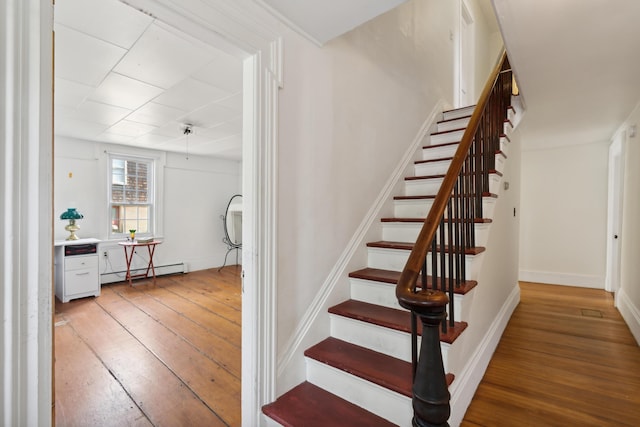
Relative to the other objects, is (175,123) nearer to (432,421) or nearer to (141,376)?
(141,376)

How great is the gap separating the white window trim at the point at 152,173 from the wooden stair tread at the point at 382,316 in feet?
15.0

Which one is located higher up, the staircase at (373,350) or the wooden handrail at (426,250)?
the wooden handrail at (426,250)

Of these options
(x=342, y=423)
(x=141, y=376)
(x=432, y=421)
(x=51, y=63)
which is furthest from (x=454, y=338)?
(x=141, y=376)

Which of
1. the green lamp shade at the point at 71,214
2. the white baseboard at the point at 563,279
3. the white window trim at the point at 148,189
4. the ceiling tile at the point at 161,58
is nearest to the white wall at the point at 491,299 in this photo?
the white baseboard at the point at 563,279

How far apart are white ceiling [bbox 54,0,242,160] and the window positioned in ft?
2.75

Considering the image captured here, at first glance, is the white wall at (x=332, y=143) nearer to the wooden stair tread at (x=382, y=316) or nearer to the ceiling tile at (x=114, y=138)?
the wooden stair tread at (x=382, y=316)

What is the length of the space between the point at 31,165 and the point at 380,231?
222 cm

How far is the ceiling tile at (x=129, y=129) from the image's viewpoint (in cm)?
373

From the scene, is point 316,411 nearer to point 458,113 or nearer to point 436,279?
point 436,279

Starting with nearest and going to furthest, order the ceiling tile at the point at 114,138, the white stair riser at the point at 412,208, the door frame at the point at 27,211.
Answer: the door frame at the point at 27,211
the white stair riser at the point at 412,208
the ceiling tile at the point at 114,138

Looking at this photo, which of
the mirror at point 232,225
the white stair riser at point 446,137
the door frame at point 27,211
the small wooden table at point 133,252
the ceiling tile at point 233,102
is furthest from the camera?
the mirror at point 232,225

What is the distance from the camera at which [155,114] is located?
11.0 feet

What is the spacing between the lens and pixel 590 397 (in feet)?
6.07

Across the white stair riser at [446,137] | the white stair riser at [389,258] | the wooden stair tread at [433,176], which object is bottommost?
the white stair riser at [389,258]
